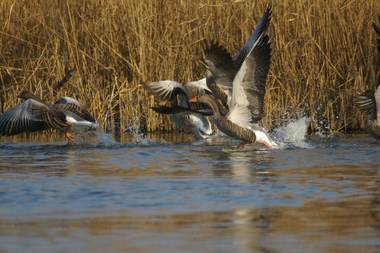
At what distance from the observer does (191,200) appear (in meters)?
5.04

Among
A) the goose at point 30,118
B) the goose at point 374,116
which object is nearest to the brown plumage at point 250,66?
the goose at point 374,116

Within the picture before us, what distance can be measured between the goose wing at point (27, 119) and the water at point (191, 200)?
574 millimetres

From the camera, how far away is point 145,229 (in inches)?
161

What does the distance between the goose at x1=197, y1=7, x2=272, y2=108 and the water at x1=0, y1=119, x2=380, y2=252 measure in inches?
64.4

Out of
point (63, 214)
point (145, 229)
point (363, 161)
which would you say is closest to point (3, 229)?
point (63, 214)

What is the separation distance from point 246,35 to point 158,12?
1.90 m

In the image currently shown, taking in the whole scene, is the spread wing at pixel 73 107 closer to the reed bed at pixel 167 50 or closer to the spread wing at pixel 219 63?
the reed bed at pixel 167 50

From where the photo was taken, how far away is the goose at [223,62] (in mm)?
9141

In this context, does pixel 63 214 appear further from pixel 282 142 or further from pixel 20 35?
pixel 20 35

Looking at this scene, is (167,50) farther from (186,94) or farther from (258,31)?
(258,31)

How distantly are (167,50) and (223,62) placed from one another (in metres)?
2.56

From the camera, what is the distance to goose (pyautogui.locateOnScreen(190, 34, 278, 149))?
8.26 meters

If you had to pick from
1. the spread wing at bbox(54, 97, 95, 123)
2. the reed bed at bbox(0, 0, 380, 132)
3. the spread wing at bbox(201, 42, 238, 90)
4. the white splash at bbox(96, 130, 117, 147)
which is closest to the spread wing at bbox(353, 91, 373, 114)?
the reed bed at bbox(0, 0, 380, 132)

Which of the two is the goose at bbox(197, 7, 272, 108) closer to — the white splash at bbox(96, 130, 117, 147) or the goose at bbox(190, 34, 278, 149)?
the goose at bbox(190, 34, 278, 149)
